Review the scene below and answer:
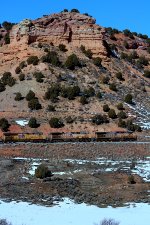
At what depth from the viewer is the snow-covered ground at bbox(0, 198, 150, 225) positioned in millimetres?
A: 21688

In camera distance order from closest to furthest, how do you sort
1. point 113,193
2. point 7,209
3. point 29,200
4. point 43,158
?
point 7,209
point 29,200
point 113,193
point 43,158

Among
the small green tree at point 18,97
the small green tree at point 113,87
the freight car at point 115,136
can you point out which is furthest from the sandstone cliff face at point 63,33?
the freight car at point 115,136

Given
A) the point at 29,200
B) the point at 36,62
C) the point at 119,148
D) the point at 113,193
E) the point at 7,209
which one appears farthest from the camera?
the point at 36,62

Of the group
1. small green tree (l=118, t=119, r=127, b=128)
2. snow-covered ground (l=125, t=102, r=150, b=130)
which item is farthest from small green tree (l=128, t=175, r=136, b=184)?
snow-covered ground (l=125, t=102, r=150, b=130)

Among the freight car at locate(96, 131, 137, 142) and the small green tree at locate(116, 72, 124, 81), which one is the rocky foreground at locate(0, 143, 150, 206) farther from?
the small green tree at locate(116, 72, 124, 81)

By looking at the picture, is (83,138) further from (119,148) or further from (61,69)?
(61,69)

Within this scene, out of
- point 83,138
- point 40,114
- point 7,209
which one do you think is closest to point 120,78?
point 40,114

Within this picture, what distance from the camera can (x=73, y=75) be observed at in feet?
202

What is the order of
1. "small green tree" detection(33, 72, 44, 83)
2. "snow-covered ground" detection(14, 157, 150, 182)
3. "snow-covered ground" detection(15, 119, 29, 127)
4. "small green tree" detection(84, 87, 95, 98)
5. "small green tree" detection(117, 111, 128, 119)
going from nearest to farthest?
"snow-covered ground" detection(14, 157, 150, 182)
"snow-covered ground" detection(15, 119, 29, 127)
"small green tree" detection(117, 111, 128, 119)
"small green tree" detection(84, 87, 95, 98)
"small green tree" detection(33, 72, 44, 83)

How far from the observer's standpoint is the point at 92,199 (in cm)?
2616

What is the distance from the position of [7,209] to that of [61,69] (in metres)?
40.5

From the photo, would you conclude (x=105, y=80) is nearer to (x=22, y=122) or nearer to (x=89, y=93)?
(x=89, y=93)

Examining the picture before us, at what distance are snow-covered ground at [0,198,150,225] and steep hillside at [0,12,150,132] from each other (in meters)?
23.9

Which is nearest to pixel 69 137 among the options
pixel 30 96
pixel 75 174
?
pixel 30 96
